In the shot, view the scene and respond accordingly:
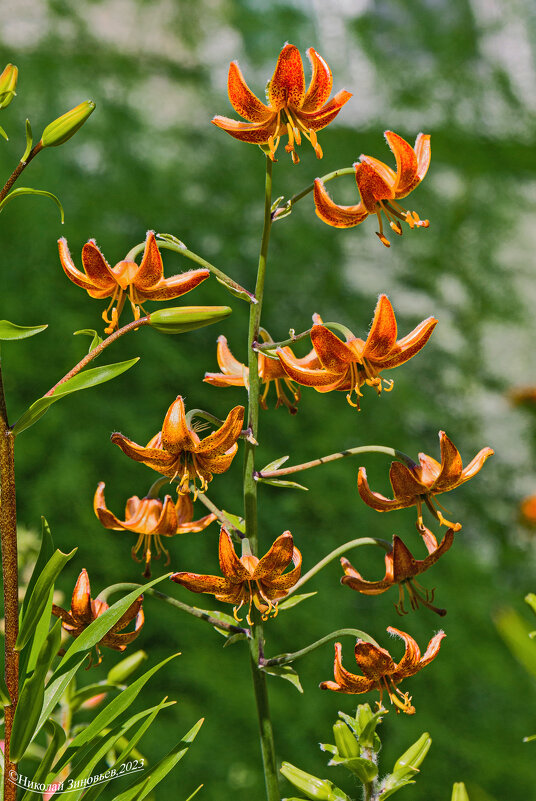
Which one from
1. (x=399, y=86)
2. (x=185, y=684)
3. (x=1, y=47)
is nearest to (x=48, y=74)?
(x=1, y=47)

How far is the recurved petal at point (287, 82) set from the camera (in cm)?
30

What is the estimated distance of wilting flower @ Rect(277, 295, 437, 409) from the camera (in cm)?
31

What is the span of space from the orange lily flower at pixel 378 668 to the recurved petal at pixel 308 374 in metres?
0.11

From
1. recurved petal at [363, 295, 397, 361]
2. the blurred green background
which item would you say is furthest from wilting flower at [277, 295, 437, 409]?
the blurred green background

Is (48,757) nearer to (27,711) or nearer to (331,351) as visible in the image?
(27,711)

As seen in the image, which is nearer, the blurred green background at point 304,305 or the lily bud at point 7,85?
the lily bud at point 7,85

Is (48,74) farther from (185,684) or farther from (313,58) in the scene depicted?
(313,58)

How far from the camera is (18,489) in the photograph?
118 cm

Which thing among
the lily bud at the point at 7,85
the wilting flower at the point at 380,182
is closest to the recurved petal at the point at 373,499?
the wilting flower at the point at 380,182

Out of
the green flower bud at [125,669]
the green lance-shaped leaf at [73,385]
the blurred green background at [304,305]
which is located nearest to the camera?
the green lance-shaped leaf at [73,385]

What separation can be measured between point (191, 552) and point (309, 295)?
59 centimetres

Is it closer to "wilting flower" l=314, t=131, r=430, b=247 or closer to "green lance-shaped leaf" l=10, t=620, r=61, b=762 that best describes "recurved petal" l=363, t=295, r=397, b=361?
"wilting flower" l=314, t=131, r=430, b=247

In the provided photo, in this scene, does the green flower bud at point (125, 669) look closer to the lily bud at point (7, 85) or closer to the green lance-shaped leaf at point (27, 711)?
the green lance-shaped leaf at point (27, 711)

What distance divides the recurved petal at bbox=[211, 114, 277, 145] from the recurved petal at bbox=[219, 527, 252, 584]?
0.17m
